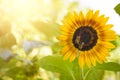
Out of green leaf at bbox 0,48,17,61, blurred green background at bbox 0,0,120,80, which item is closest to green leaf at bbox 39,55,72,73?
blurred green background at bbox 0,0,120,80

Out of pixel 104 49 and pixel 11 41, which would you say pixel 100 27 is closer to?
pixel 104 49

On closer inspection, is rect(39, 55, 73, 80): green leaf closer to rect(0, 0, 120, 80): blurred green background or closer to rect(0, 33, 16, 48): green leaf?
rect(0, 0, 120, 80): blurred green background

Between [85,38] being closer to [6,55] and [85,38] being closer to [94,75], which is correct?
[94,75]

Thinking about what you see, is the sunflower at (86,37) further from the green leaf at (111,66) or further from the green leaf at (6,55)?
the green leaf at (6,55)

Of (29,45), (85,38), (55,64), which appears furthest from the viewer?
(29,45)

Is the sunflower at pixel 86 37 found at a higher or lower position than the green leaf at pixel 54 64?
lower

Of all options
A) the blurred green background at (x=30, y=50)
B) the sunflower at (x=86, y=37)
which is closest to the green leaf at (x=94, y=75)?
the blurred green background at (x=30, y=50)

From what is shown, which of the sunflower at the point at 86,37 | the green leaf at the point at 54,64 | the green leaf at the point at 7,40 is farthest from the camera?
the green leaf at the point at 7,40

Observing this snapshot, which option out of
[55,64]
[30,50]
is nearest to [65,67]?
[55,64]
